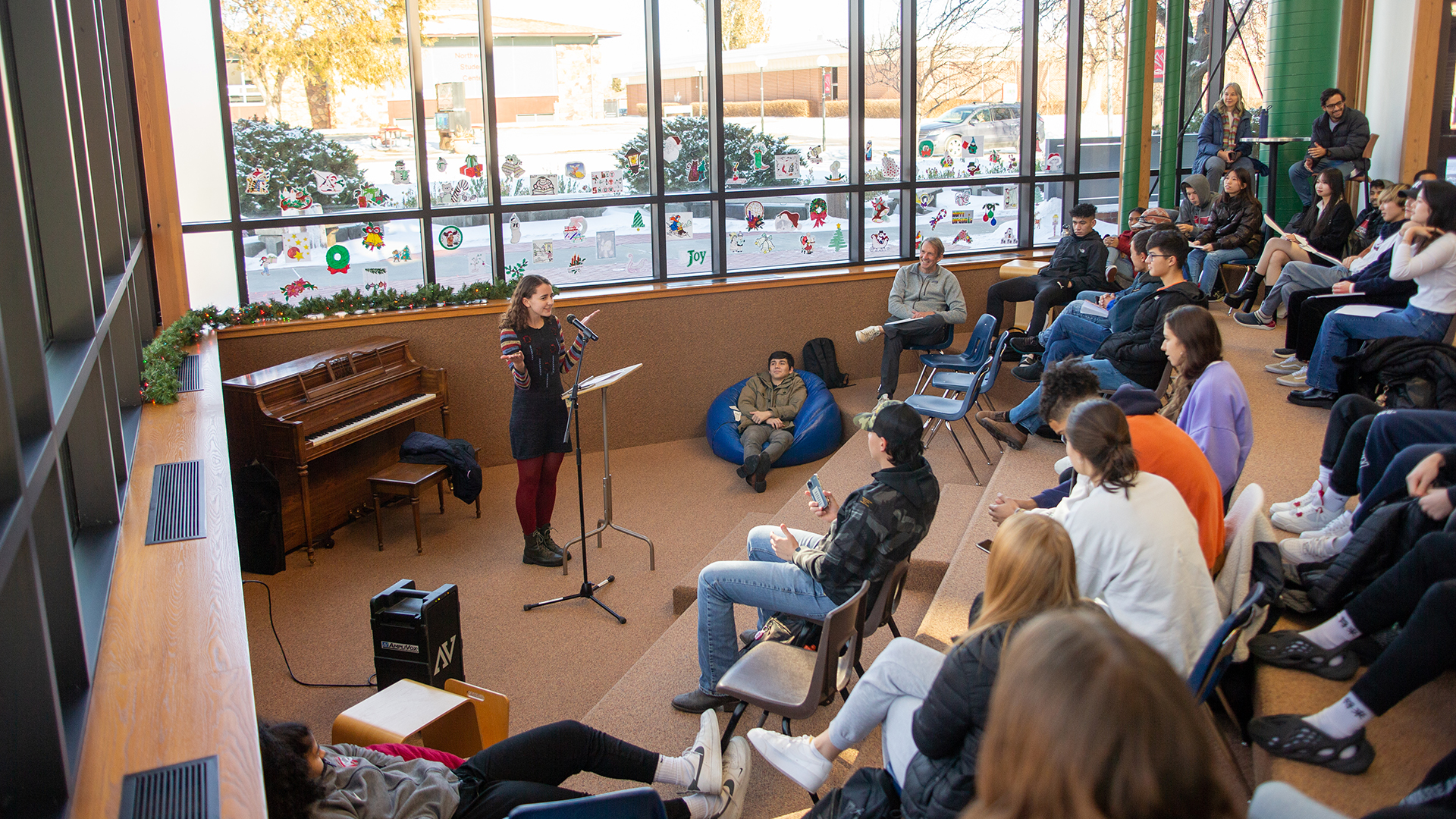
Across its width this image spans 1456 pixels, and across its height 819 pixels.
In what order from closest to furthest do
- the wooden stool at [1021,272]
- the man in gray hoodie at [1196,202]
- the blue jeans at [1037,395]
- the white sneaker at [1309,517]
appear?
the white sneaker at [1309,517] < the blue jeans at [1037,395] < the man in gray hoodie at [1196,202] < the wooden stool at [1021,272]

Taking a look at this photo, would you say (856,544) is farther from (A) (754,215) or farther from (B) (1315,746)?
(A) (754,215)

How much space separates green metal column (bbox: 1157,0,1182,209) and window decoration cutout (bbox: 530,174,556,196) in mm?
5397

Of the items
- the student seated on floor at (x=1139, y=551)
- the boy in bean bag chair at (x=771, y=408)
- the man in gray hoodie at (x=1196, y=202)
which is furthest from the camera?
the man in gray hoodie at (x=1196, y=202)

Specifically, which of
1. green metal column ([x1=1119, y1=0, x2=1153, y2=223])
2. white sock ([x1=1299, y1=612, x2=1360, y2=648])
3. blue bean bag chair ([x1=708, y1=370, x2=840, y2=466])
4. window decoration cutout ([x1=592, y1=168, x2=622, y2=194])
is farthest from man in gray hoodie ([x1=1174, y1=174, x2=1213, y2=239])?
white sock ([x1=1299, y1=612, x2=1360, y2=648])

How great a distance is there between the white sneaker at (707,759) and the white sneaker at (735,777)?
0.02m

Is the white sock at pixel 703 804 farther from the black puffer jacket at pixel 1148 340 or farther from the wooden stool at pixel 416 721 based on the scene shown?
the black puffer jacket at pixel 1148 340

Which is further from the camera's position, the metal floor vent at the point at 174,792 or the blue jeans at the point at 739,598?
the blue jeans at the point at 739,598

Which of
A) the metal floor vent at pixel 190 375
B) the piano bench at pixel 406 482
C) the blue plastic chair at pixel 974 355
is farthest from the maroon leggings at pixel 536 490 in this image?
the blue plastic chair at pixel 974 355

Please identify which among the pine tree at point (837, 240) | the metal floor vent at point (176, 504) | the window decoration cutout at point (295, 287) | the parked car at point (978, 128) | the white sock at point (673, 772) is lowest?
the white sock at point (673, 772)

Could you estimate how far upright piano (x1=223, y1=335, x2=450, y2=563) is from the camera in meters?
5.86

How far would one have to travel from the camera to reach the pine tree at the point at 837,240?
8.98 meters

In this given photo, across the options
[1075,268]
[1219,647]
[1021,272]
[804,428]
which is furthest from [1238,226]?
[1219,647]

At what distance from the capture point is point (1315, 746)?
8.63ft

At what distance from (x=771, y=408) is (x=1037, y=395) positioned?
2310mm
